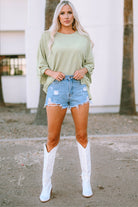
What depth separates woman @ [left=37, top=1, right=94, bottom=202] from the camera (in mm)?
2691

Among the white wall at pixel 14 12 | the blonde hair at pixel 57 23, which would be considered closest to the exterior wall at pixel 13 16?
the white wall at pixel 14 12

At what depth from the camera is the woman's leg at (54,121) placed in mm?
2771

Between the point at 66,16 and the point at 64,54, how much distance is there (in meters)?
0.39

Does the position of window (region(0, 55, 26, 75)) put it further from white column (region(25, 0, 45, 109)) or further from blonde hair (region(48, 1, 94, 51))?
blonde hair (region(48, 1, 94, 51))

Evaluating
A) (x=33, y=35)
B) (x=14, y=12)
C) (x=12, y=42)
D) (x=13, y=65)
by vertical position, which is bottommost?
(x=13, y=65)

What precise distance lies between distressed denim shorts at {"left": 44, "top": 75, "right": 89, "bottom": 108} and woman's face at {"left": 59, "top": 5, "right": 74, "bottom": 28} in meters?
0.55

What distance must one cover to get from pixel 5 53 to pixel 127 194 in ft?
33.8

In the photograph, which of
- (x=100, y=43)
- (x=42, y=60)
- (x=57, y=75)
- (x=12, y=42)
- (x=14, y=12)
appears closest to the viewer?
(x=57, y=75)

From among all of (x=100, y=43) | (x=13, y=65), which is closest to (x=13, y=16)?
(x=13, y=65)

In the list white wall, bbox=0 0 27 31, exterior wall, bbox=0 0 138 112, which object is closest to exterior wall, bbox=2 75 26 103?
white wall, bbox=0 0 27 31

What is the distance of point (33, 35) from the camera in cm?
852

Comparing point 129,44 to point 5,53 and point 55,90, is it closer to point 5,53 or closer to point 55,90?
point 55,90

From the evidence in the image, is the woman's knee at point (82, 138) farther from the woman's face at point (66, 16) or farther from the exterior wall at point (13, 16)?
the exterior wall at point (13, 16)

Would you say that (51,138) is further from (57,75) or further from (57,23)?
(57,23)
